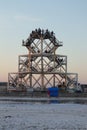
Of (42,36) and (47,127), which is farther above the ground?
(42,36)

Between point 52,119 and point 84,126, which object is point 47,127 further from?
point 52,119

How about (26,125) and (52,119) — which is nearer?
(26,125)

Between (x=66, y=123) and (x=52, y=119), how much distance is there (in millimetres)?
2316

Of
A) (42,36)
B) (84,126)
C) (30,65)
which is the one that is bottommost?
(84,126)

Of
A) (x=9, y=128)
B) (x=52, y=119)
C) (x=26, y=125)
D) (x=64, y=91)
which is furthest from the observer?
(x=64, y=91)

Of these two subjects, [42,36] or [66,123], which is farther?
[42,36]

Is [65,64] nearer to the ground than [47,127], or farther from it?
farther from it

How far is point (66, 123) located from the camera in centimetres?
2475

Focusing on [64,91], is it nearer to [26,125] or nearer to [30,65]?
A: [30,65]

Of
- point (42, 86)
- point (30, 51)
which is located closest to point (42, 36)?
point (30, 51)

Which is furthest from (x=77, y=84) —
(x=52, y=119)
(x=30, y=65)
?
(x=52, y=119)

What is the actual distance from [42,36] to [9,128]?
6546cm

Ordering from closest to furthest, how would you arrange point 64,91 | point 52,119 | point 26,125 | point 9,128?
point 9,128, point 26,125, point 52,119, point 64,91

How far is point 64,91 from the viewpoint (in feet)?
269
